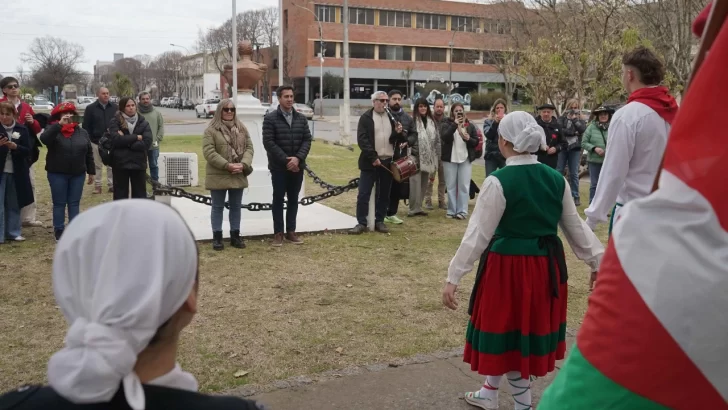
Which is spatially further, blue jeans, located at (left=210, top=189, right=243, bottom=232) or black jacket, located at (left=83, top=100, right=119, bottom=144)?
black jacket, located at (left=83, top=100, right=119, bottom=144)

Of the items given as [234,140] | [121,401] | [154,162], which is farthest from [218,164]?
[121,401]

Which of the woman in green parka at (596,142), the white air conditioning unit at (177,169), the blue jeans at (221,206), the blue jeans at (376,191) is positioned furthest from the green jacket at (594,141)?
the white air conditioning unit at (177,169)

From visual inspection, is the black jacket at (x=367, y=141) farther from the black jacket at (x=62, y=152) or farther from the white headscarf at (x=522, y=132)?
the white headscarf at (x=522, y=132)

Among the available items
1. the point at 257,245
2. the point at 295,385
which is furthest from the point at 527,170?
the point at 257,245

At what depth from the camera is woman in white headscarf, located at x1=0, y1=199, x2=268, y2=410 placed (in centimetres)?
137

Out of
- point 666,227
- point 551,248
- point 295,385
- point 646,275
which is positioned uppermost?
point 666,227

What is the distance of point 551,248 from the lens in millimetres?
3984

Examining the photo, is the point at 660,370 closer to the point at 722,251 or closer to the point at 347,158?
the point at 722,251

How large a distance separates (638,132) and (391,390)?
240 cm

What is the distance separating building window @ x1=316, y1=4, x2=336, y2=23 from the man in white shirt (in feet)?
240

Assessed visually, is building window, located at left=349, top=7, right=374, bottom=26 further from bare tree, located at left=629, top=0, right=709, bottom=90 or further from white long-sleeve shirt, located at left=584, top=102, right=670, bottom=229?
white long-sleeve shirt, located at left=584, top=102, right=670, bottom=229

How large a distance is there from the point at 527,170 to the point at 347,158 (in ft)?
57.5

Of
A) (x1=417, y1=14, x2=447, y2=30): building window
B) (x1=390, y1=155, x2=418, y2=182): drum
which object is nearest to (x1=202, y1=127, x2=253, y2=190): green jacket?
(x1=390, y1=155, x2=418, y2=182): drum

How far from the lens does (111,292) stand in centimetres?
138
